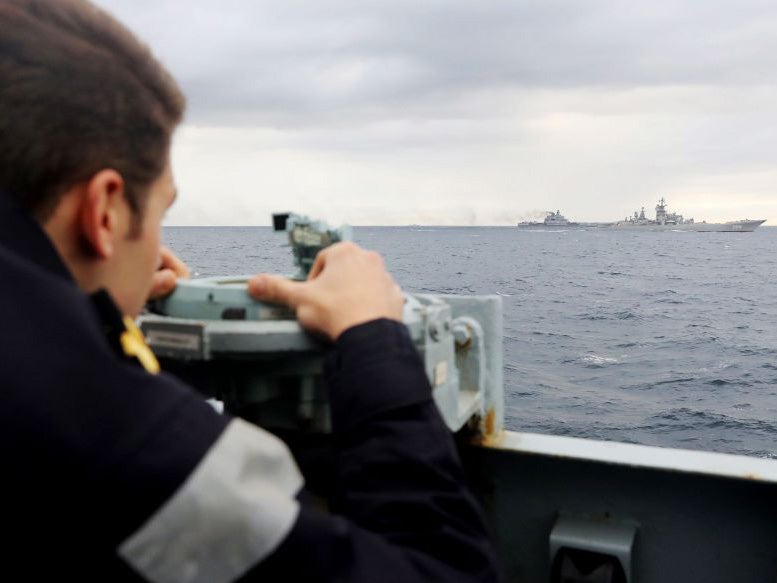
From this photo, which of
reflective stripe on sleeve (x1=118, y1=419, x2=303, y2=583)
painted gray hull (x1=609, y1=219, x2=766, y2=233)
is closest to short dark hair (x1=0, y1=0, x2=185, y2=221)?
reflective stripe on sleeve (x1=118, y1=419, x2=303, y2=583)

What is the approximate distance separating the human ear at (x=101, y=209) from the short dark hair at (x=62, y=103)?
0.02 m

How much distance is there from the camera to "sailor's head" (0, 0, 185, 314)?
885mm

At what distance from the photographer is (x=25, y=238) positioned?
2.75ft

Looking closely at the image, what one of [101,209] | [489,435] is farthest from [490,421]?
[101,209]

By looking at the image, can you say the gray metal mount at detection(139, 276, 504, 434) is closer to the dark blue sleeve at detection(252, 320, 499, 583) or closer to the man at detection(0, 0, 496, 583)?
the dark blue sleeve at detection(252, 320, 499, 583)

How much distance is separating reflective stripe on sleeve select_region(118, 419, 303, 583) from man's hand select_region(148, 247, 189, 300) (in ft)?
2.90

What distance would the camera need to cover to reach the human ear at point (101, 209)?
2.97ft

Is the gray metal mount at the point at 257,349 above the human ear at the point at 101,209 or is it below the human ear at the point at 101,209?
below

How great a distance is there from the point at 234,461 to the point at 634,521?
6.97ft

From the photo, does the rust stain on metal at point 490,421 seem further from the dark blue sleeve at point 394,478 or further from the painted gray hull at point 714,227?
the painted gray hull at point 714,227

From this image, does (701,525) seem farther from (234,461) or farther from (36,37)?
(36,37)

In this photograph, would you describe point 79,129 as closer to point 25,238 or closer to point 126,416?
point 25,238

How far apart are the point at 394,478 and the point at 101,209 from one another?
21.1 inches

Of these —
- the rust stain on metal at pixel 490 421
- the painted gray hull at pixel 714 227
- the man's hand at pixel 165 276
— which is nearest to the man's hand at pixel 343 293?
the man's hand at pixel 165 276
